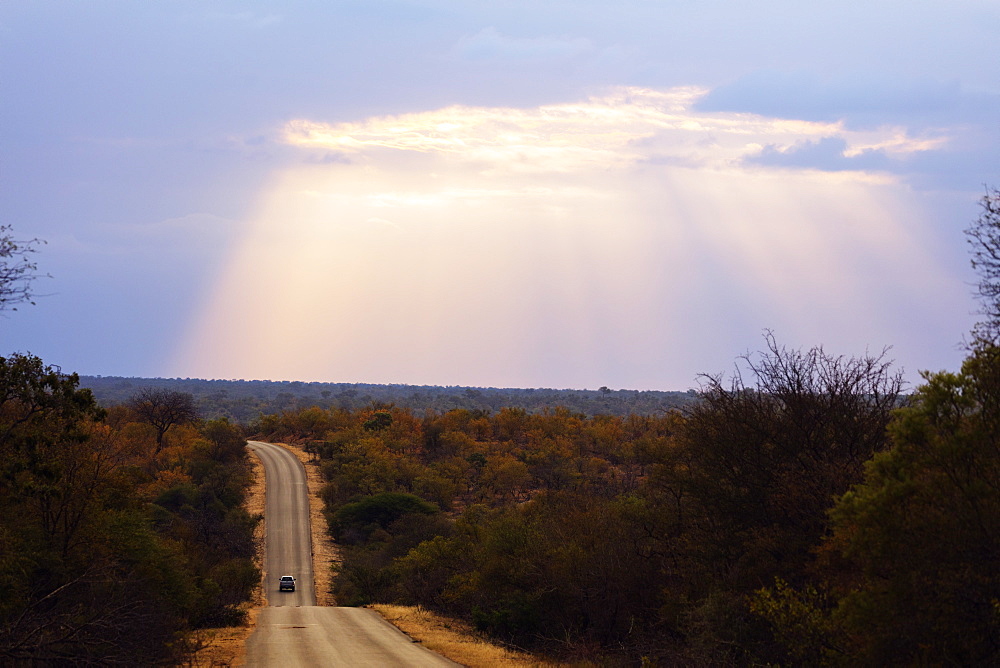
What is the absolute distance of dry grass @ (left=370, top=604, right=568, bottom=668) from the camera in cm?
2066

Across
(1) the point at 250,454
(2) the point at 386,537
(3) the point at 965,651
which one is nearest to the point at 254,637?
(3) the point at 965,651

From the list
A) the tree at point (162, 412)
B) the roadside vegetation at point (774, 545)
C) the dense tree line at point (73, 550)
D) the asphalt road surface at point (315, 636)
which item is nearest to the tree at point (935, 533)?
the roadside vegetation at point (774, 545)

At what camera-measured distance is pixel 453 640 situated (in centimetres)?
2464

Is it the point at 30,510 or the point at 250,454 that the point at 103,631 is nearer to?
the point at 30,510

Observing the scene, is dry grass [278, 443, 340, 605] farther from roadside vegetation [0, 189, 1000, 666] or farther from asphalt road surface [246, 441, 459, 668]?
roadside vegetation [0, 189, 1000, 666]

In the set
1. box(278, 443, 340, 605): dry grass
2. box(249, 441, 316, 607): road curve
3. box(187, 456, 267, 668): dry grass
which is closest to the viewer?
box(187, 456, 267, 668): dry grass

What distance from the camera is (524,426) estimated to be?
307 feet

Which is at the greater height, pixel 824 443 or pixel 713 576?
pixel 824 443

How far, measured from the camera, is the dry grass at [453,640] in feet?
67.8

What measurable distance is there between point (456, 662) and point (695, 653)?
605 centimetres

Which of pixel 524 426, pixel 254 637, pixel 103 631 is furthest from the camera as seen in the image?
pixel 524 426

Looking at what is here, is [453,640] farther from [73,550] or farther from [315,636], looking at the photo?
[73,550]

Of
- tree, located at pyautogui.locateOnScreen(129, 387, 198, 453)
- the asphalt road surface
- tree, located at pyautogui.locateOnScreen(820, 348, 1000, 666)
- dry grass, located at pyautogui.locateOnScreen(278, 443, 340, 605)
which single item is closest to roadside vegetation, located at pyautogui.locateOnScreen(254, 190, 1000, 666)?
tree, located at pyautogui.locateOnScreen(820, 348, 1000, 666)

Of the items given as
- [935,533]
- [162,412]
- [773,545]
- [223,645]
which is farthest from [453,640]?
[162,412]
